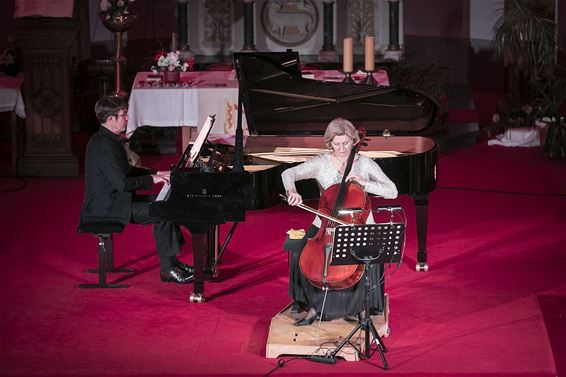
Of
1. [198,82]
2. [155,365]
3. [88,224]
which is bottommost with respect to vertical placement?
[155,365]

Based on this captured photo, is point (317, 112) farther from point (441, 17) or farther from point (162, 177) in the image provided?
point (441, 17)

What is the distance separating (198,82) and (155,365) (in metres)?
5.28

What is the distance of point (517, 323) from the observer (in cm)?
685

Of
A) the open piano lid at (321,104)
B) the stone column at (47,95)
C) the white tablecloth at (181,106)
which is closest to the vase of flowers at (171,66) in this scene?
the white tablecloth at (181,106)

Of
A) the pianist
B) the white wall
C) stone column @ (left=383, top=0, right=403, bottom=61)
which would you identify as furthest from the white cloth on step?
the pianist

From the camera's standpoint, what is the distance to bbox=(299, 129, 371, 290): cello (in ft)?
20.5

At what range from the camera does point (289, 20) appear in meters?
14.6

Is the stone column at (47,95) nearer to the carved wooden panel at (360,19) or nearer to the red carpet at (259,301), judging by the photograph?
the red carpet at (259,301)

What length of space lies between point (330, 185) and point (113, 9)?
5.09 m

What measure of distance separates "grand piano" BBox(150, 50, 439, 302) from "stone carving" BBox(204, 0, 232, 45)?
Answer: 5783 millimetres

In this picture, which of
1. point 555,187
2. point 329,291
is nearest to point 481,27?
point 555,187

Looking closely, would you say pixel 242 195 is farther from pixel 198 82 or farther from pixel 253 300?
pixel 198 82

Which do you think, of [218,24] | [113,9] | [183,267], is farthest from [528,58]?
Result: [183,267]

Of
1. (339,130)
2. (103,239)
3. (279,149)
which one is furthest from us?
(279,149)
